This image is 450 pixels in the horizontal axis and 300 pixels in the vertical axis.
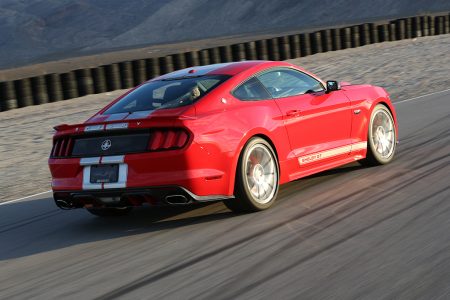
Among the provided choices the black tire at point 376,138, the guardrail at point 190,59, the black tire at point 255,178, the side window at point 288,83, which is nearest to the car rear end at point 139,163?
the black tire at point 255,178

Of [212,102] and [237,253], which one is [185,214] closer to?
[212,102]

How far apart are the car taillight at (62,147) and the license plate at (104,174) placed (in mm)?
336

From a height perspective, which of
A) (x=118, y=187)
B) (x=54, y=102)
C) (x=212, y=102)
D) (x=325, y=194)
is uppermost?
(x=212, y=102)

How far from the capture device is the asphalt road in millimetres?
5230

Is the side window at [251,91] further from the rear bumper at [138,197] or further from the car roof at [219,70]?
the rear bumper at [138,197]

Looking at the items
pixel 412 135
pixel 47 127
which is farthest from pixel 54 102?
pixel 412 135

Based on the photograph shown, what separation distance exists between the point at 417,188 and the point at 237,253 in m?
2.45

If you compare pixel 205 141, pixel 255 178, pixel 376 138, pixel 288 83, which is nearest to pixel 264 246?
pixel 205 141

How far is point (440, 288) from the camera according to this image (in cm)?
496

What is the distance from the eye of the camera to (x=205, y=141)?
6961mm

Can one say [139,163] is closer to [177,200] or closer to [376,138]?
[177,200]

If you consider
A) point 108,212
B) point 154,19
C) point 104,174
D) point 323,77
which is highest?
point 104,174

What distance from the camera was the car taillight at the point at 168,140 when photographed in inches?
271

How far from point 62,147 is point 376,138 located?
343 centimetres
